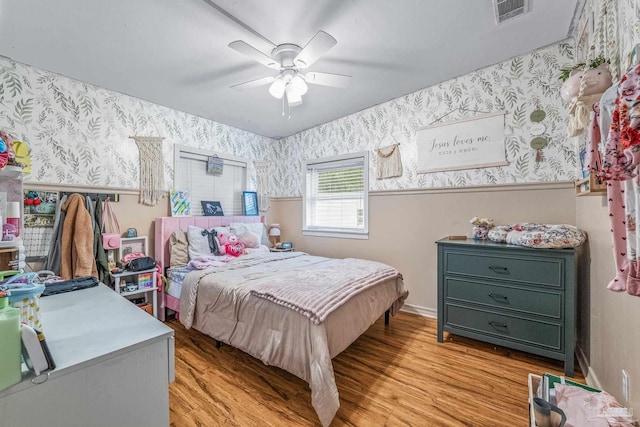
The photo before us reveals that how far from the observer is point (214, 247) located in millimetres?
3250

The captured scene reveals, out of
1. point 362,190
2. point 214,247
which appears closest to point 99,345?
point 214,247

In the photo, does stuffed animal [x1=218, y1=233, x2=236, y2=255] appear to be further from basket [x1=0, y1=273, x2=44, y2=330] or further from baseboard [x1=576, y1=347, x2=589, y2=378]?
baseboard [x1=576, y1=347, x2=589, y2=378]

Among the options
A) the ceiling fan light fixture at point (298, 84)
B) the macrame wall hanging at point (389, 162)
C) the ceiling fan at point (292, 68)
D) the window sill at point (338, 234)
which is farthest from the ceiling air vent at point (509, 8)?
the window sill at point (338, 234)

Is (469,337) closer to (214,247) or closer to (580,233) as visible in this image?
A: (580,233)

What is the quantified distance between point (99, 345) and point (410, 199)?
9.89ft

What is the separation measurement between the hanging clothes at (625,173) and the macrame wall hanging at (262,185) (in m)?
3.99

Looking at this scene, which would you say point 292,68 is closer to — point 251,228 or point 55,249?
point 251,228

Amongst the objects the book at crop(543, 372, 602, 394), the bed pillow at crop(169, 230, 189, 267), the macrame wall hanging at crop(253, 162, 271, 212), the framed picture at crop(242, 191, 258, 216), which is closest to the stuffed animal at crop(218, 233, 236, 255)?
the bed pillow at crop(169, 230, 189, 267)

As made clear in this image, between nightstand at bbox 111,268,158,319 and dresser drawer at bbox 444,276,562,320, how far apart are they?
9.58 feet

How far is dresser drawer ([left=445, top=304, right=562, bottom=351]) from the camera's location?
200cm

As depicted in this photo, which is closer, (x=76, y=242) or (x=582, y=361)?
(x=582, y=361)

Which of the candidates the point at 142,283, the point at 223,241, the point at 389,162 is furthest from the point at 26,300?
the point at 389,162

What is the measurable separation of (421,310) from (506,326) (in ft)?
3.36

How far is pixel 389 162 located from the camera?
3348mm
